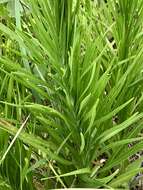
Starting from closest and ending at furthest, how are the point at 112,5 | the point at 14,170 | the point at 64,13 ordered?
the point at 64,13 → the point at 14,170 → the point at 112,5

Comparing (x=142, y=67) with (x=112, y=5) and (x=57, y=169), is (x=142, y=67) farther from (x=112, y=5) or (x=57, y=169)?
(x=57, y=169)

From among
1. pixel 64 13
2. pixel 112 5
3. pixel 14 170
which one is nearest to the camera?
pixel 64 13

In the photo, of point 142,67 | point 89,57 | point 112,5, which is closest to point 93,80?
point 89,57

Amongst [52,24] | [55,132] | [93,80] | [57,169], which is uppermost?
[52,24]

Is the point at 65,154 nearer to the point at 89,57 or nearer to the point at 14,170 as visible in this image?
the point at 14,170

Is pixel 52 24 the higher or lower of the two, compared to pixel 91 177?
higher

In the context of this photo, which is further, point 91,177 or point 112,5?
point 112,5
